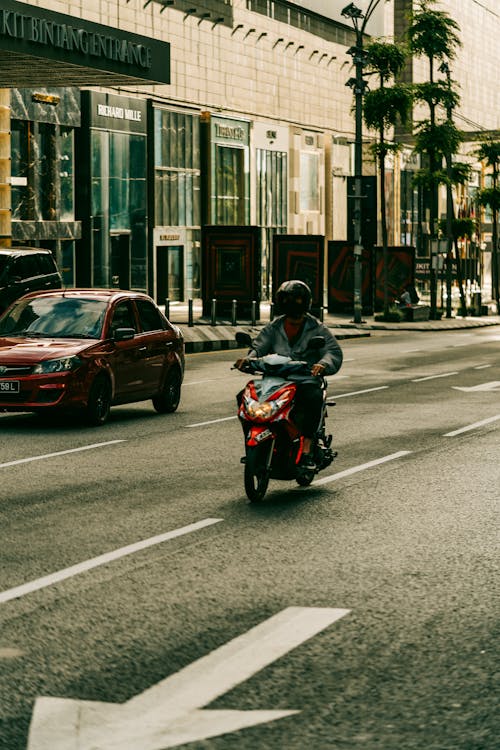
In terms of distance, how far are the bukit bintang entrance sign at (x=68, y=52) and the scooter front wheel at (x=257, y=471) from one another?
21789mm

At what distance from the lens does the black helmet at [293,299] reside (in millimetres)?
11320

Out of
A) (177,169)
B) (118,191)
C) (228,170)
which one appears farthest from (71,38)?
(228,170)

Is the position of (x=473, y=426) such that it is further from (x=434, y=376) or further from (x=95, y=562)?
(x=95, y=562)

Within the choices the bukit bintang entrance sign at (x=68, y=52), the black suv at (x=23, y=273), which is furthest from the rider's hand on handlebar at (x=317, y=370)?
the bukit bintang entrance sign at (x=68, y=52)

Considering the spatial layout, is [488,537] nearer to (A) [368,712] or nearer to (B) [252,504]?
(B) [252,504]

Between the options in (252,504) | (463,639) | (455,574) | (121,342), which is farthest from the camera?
(121,342)

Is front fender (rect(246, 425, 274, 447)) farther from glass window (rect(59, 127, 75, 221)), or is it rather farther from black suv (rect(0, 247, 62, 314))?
glass window (rect(59, 127, 75, 221))

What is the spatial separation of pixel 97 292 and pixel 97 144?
110 ft

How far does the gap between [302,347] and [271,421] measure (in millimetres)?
1061

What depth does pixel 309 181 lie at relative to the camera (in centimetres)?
7588

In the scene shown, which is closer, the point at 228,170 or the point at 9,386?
the point at 9,386

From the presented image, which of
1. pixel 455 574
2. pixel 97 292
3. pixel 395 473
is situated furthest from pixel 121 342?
pixel 455 574

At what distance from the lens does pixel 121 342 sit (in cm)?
1736

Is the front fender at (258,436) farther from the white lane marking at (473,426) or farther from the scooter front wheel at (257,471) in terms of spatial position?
the white lane marking at (473,426)
